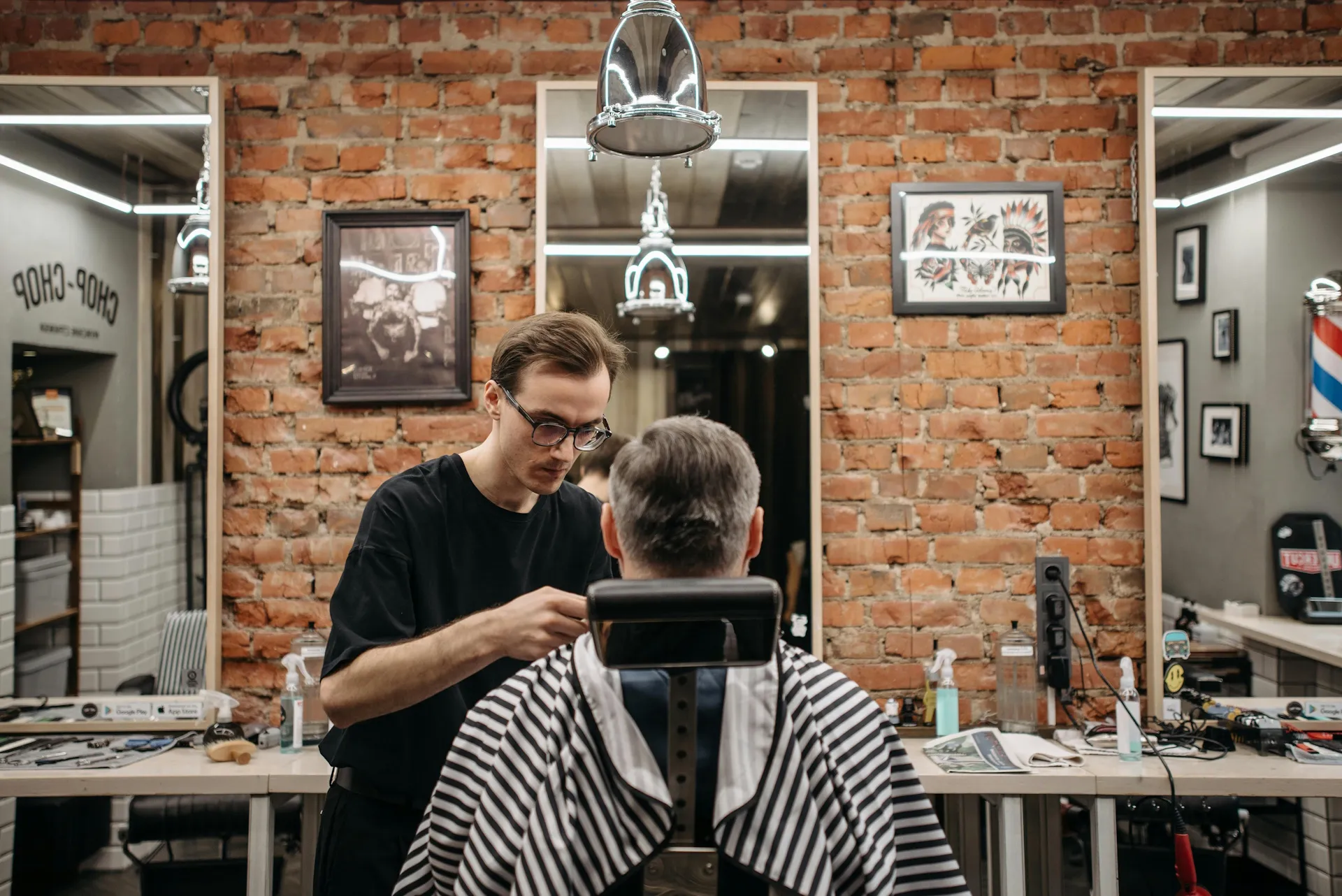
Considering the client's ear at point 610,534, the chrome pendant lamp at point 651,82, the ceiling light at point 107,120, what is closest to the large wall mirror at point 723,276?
the chrome pendant lamp at point 651,82

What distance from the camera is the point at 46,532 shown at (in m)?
2.49

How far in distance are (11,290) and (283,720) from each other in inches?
56.3

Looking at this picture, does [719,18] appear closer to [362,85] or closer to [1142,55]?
[362,85]

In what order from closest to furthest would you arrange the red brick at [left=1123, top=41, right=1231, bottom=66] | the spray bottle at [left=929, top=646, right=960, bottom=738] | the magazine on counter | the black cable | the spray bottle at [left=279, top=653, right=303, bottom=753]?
the black cable, the magazine on counter, the spray bottle at [left=279, top=653, right=303, bottom=753], the spray bottle at [left=929, top=646, right=960, bottom=738], the red brick at [left=1123, top=41, right=1231, bottom=66]

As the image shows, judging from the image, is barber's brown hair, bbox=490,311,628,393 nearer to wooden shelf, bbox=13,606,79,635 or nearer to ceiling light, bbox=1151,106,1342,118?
wooden shelf, bbox=13,606,79,635

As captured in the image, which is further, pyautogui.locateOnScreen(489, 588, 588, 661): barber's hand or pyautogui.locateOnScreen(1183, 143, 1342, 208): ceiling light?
pyautogui.locateOnScreen(1183, 143, 1342, 208): ceiling light

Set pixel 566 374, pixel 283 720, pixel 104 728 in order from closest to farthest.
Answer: pixel 566 374 < pixel 283 720 < pixel 104 728

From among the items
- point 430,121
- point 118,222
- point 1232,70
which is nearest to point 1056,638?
point 1232,70

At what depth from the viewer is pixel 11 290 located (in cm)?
250

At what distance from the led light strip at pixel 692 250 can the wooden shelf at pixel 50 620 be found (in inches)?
64.3

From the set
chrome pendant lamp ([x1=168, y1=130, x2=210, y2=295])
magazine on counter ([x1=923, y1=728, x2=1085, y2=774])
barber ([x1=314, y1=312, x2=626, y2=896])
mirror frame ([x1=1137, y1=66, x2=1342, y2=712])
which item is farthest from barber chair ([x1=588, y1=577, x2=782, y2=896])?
chrome pendant lamp ([x1=168, y1=130, x2=210, y2=295])

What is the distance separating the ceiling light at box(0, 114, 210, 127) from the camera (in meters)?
2.51

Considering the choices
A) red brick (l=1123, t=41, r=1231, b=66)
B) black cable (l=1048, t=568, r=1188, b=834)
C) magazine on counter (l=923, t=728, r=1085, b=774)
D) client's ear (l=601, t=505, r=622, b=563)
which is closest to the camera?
client's ear (l=601, t=505, r=622, b=563)

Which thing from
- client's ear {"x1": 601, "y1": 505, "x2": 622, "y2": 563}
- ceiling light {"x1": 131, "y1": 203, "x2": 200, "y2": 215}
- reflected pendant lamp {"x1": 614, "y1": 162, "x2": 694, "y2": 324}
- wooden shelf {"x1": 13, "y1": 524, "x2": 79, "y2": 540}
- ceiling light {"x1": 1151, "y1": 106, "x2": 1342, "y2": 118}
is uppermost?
ceiling light {"x1": 1151, "y1": 106, "x2": 1342, "y2": 118}
